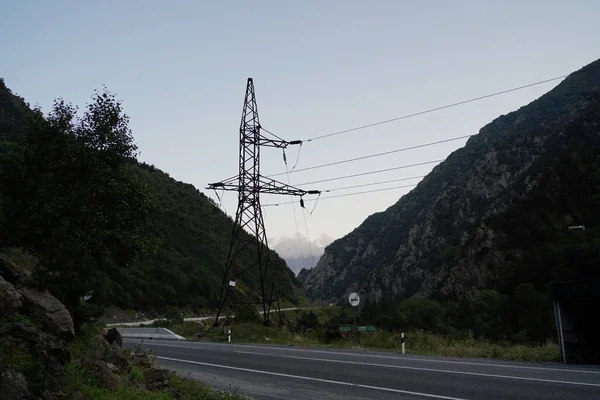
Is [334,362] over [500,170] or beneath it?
beneath

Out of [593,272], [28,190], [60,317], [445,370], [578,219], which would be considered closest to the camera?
[60,317]

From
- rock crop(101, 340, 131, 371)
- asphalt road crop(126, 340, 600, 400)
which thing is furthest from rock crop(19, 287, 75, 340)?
asphalt road crop(126, 340, 600, 400)

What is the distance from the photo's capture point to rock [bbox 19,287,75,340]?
23.2ft

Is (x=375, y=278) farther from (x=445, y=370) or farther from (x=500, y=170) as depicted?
(x=445, y=370)

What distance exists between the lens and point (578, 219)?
6062 cm

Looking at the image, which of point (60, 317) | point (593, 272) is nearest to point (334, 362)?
point (60, 317)

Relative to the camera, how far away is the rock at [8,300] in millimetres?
6375

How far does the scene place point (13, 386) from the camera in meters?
5.02

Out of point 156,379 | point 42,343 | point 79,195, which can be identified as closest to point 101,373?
point 42,343

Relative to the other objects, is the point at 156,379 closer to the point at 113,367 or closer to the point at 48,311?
the point at 113,367

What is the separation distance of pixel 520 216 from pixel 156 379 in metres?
67.8

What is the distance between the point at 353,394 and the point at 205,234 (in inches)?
3496

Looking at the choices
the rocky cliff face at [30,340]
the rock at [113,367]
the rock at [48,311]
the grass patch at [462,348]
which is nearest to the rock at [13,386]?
the rocky cliff face at [30,340]

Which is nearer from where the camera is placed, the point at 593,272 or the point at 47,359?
the point at 47,359
